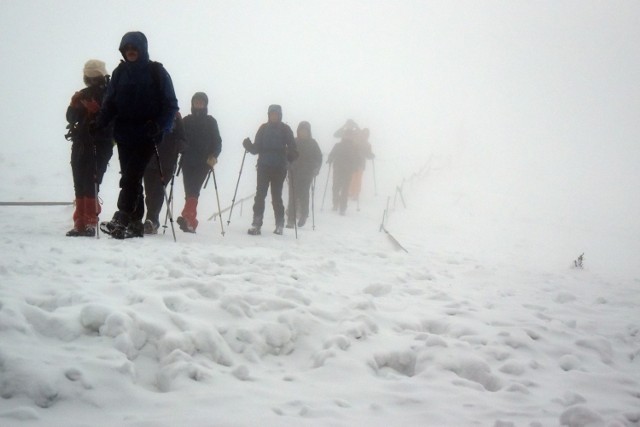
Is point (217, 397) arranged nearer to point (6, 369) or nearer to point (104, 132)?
point (6, 369)

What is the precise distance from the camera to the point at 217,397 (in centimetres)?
229

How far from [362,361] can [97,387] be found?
5.75 feet

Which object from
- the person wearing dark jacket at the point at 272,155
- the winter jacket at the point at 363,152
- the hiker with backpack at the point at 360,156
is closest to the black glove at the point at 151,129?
the person wearing dark jacket at the point at 272,155

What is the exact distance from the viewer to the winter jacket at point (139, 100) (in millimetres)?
5359

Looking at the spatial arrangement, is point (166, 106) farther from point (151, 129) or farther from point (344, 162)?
point (344, 162)

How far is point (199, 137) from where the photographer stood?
766 centimetres

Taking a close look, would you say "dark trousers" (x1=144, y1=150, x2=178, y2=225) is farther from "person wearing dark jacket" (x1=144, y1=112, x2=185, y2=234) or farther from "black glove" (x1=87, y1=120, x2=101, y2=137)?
"black glove" (x1=87, y1=120, x2=101, y2=137)

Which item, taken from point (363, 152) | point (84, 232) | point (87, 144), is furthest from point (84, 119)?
point (363, 152)

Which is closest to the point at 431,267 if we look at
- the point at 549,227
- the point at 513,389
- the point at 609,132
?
the point at 513,389

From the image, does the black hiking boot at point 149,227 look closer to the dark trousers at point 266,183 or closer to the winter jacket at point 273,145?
the dark trousers at point 266,183

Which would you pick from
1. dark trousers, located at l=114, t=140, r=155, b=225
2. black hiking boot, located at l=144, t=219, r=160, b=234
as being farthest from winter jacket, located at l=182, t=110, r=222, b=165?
dark trousers, located at l=114, t=140, r=155, b=225

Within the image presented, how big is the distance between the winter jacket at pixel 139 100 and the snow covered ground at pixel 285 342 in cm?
154

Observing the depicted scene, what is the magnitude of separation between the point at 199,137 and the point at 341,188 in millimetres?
6769

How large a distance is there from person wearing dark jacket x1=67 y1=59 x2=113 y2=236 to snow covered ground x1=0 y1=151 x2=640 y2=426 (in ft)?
1.98
